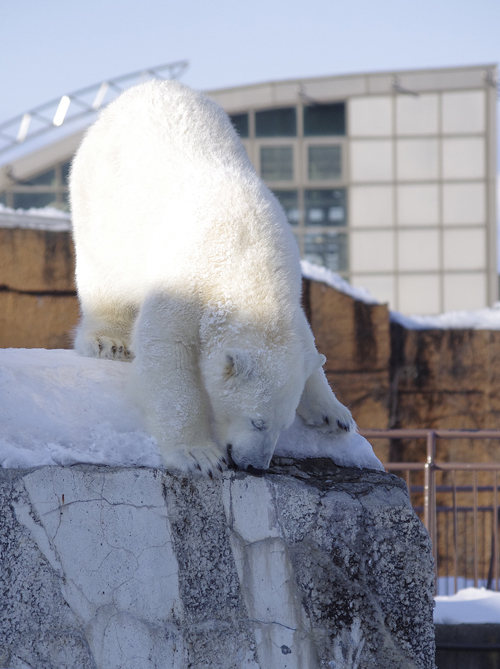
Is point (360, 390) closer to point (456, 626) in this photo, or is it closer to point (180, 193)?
point (456, 626)

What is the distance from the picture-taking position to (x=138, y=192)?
2.93 m

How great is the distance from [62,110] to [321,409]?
10500 mm

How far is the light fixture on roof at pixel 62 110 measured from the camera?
38.2 ft

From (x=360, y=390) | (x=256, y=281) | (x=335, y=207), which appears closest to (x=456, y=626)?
(x=360, y=390)

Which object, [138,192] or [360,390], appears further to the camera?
[360,390]

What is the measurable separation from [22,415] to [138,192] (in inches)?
43.7

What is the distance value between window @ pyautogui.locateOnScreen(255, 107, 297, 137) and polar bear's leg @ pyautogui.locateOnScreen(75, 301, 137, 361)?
11155 millimetres

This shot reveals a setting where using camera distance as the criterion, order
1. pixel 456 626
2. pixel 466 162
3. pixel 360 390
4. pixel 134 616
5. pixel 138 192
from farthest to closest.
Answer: pixel 466 162 < pixel 360 390 < pixel 456 626 < pixel 138 192 < pixel 134 616

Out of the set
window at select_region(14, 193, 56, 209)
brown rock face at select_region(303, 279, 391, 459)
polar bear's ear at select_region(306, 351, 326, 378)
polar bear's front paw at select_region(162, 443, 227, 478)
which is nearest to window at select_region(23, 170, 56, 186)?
window at select_region(14, 193, 56, 209)

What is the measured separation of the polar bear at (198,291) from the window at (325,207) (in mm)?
10566

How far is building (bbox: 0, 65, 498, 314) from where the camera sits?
13.2 meters

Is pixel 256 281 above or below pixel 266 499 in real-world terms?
above

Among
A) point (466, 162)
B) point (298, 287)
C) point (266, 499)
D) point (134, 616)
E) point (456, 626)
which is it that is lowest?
point (456, 626)

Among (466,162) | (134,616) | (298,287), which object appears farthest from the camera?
(466,162)
